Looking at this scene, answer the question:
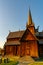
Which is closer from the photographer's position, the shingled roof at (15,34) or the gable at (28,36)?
the gable at (28,36)

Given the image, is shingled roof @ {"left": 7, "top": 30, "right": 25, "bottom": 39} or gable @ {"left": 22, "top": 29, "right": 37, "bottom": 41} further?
shingled roof @ {"left": 7, "top": 30, "right": 25, "bottom": 39}

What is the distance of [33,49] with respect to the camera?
40.6 meters

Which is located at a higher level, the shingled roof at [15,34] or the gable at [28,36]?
the shingled roof at [15,34]

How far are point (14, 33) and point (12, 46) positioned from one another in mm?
9314

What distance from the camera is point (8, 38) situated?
55125mm

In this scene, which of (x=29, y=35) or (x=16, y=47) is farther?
(x=16, y=47)

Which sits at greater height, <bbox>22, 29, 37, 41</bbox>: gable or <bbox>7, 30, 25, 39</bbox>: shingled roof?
<bbox>7, 30, 25, 39</bbox>: shingled roof

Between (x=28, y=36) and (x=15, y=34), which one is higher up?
(x=15, y=34)

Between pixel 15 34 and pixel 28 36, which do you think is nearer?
pixel 28 36

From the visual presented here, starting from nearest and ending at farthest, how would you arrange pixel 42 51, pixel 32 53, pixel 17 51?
Answer: pixel 32 53 < pixel 42 51 < pixel 17 51

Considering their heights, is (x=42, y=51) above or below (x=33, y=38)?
below

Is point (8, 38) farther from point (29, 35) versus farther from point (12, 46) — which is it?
point (29, 35)

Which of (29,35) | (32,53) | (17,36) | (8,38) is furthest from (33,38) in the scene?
(8,38)

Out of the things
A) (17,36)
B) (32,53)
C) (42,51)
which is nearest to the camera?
(32,53)
